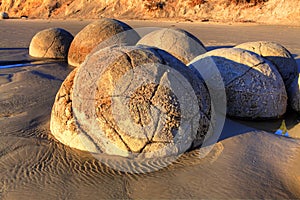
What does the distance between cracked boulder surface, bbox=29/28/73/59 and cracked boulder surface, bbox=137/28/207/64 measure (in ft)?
12.5

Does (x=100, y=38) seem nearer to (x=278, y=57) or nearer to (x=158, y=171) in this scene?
(x=278, y=57)

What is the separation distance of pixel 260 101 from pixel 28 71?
211 inches

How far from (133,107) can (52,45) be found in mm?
7032

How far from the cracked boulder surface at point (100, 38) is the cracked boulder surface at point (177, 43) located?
5.14 ft

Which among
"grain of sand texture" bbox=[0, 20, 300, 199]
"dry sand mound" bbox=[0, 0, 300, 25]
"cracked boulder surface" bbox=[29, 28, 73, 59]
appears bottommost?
"dry sand mound" bbox=[0, 0, 300, 25]

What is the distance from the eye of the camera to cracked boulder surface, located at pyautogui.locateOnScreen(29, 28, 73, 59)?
9.74 meters

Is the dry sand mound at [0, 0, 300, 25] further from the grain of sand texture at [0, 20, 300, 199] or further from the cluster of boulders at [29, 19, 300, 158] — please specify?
the cluster of boulders at [29, 19, 300, 158]

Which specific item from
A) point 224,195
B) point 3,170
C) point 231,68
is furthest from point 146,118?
point 231,68

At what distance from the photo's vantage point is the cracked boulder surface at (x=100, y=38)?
27.0 ft

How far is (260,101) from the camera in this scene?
492 centimetres

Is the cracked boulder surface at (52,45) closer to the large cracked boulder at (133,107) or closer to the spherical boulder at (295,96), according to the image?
the large cracked boulder at (133,107)

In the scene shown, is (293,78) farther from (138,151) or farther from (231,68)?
(138,151)

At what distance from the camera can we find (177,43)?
638 cm

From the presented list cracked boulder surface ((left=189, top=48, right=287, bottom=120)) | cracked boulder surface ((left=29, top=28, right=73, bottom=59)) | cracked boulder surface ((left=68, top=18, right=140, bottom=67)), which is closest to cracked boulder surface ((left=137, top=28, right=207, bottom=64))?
cracked boulder surface ((left=189, top=48, right=287, bottom=120))
